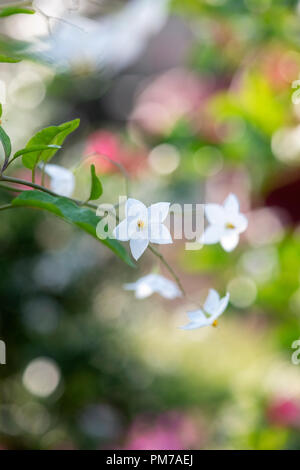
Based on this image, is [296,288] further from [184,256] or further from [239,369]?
[239,369]

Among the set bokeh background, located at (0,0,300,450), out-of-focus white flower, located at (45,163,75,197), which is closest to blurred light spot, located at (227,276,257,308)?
bokeh background, located at (0,0,300,450)

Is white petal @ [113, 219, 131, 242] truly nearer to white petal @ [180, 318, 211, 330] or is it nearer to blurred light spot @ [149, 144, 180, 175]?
white petal @ [180, 318, 211, 330]

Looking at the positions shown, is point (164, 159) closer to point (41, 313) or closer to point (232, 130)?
point (232, 130)

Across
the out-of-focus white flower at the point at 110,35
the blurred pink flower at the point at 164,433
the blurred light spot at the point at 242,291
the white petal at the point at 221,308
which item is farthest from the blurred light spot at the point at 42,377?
the white petal at the point at 221,308

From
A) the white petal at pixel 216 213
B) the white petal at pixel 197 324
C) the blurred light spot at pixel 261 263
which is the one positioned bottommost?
the white petal at pixel 197 324

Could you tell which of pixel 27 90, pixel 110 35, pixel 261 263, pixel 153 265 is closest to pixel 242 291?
pixel 261 263

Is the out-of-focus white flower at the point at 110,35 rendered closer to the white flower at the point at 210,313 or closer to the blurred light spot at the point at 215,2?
the blurred light spot at the point at 215,2
